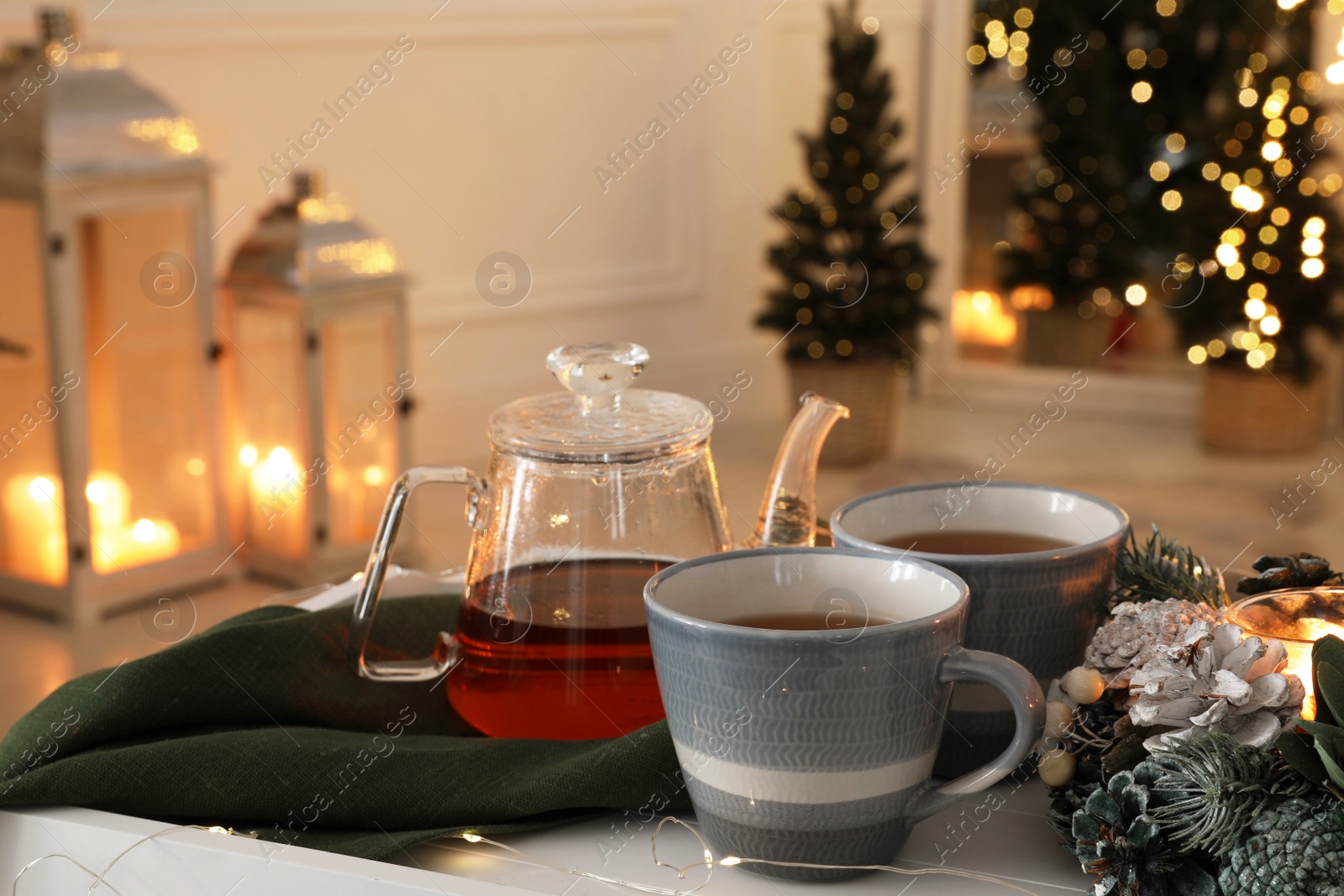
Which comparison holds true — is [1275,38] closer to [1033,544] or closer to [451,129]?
[451,129]

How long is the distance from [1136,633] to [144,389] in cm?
207

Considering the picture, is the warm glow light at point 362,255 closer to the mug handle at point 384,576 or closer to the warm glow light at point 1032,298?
the mug handle at point 384,576

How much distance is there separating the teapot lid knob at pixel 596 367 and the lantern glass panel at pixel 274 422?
178 cm

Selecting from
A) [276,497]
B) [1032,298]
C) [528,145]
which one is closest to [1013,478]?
[1032,298]

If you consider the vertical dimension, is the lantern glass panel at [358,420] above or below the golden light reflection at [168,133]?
below

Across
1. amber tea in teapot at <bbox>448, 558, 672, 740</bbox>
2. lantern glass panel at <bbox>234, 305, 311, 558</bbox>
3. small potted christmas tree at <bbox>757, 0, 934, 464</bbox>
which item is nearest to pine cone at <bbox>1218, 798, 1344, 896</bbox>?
amber tea in teapot at <bbox>448, 558, 672, 740</bbox>

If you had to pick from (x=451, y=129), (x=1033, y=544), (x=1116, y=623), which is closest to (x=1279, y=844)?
(x=1116, y=623)

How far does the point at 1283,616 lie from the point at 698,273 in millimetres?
3305

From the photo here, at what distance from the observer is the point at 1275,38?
127 inches

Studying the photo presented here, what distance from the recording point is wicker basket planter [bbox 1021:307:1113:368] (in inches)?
155

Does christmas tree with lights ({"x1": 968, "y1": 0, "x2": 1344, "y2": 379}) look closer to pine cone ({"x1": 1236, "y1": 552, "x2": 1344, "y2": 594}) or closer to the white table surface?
pine cone ({"x1": 1236, "y1": 552, "x2": 1344, "y2": 594})

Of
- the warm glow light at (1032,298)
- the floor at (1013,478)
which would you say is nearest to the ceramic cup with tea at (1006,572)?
the floor at (1013,478)

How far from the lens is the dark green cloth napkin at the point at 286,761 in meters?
0.56

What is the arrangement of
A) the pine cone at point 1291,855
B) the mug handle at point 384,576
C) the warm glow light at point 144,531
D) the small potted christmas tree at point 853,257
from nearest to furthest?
the pine cone at point 1291,855 → the mug handle at point 384,576 → the warm glow light at point 144,531 → the small potted christmas tree at point 853,257
